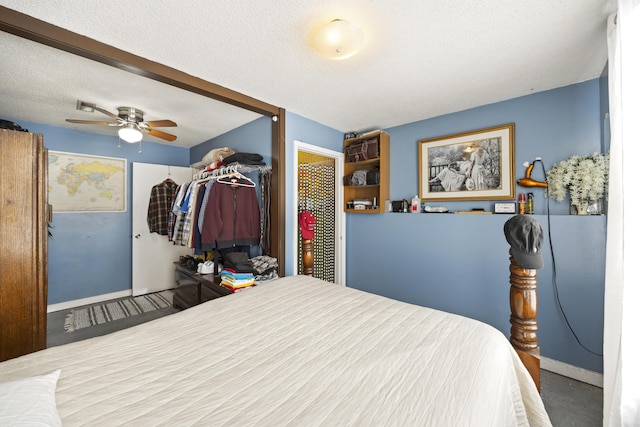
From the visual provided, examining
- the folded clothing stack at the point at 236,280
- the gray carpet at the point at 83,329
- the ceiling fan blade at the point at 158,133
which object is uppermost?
the ceiling fan blade at the point at 158,133

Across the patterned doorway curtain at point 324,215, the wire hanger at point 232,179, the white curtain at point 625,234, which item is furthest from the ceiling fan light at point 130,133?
the white curtain at point 625,234

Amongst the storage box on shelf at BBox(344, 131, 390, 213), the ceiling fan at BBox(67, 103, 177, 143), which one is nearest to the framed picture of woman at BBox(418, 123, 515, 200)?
the storage box on shelf at BBox(344, 131, 390, 213)

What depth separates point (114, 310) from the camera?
329 centimetres

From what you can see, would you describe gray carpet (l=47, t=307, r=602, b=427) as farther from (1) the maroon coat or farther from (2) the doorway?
(2) the doorway

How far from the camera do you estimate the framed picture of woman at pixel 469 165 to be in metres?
2.38

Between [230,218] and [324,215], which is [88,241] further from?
[324,215]

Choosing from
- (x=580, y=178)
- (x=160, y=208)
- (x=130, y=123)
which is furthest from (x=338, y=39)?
(x=160, y=208)

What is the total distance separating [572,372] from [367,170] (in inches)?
106

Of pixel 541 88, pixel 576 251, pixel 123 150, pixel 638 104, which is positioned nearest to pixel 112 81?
pixel 123 150

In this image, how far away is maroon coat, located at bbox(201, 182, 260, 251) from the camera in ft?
8.09

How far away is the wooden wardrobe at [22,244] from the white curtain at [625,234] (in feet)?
9.42

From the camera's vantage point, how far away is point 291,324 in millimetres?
1239

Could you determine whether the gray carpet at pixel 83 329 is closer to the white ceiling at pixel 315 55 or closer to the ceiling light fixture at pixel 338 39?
the white ceiling at pixel 315 55

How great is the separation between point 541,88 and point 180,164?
4.99 meters
